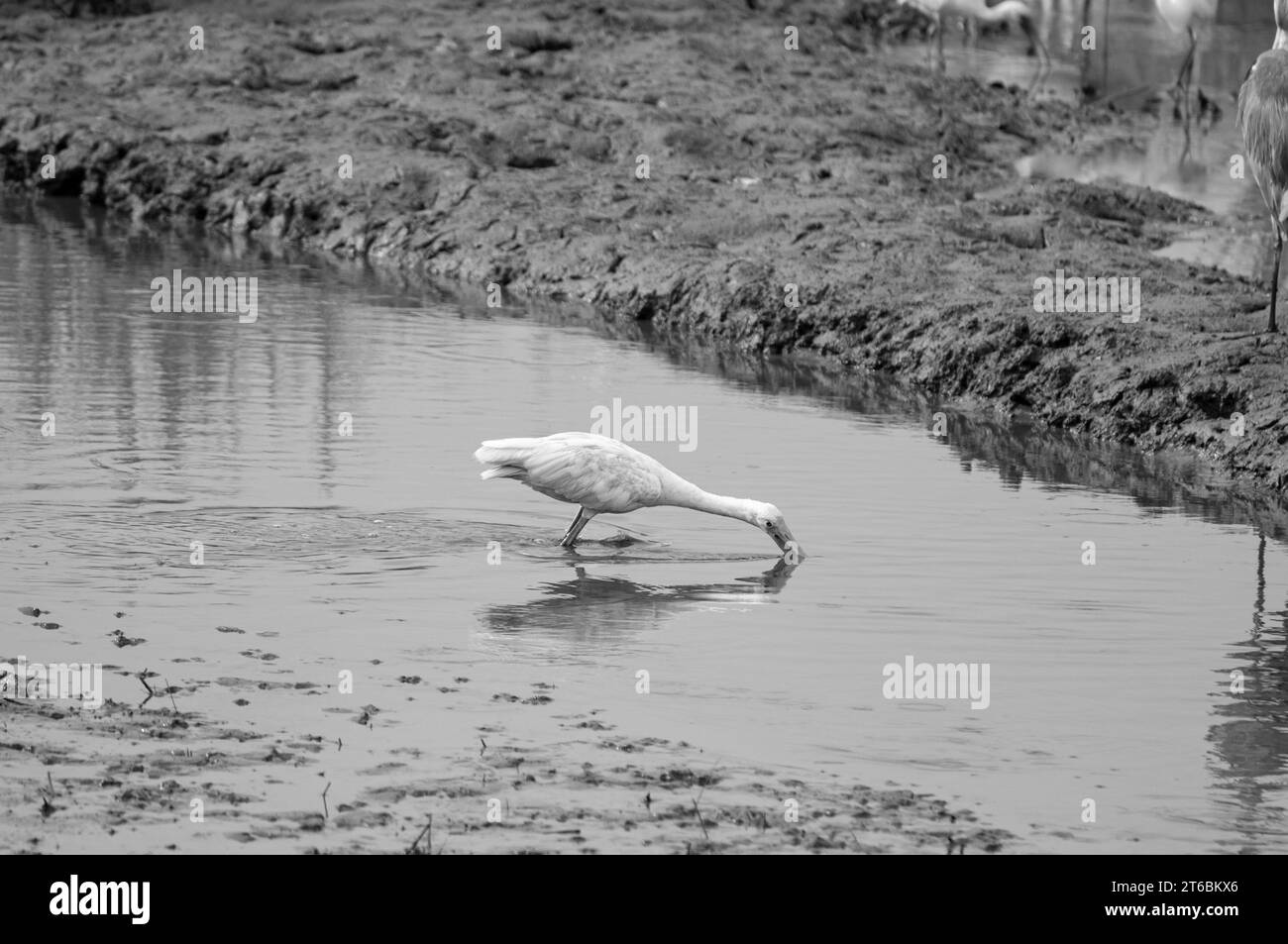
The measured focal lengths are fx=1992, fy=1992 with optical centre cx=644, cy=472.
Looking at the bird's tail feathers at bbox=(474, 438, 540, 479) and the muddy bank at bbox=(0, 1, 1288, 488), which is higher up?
the muddy bank at bbox=(0, 1, 1288, 488)

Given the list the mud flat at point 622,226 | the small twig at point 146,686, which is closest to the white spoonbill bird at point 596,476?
the mud flat at point 622,226

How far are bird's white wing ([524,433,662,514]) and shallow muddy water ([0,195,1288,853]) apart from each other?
→ 385 millimetres

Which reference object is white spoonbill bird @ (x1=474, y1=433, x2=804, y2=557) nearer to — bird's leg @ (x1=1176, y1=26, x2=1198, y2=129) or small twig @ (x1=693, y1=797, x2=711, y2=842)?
small twig @ (x1=693, y1=797, x2=711, y2=842)

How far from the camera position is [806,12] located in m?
33.6

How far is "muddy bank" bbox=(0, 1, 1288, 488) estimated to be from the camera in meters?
16.4

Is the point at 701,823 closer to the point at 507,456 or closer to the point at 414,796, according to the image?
the point at 414,796

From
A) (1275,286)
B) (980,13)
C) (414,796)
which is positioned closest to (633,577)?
(414,796)

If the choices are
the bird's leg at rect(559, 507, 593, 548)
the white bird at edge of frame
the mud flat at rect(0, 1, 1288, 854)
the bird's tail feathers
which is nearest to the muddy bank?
the mud flat at rect(0, 1, 1288, 854)

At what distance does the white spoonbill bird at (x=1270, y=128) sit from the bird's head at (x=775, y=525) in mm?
5481

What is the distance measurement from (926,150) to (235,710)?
59.5 feet

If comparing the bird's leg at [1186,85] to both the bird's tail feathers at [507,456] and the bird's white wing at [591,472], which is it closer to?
the bird's white wing at [591,472]

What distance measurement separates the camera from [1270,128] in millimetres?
14922
